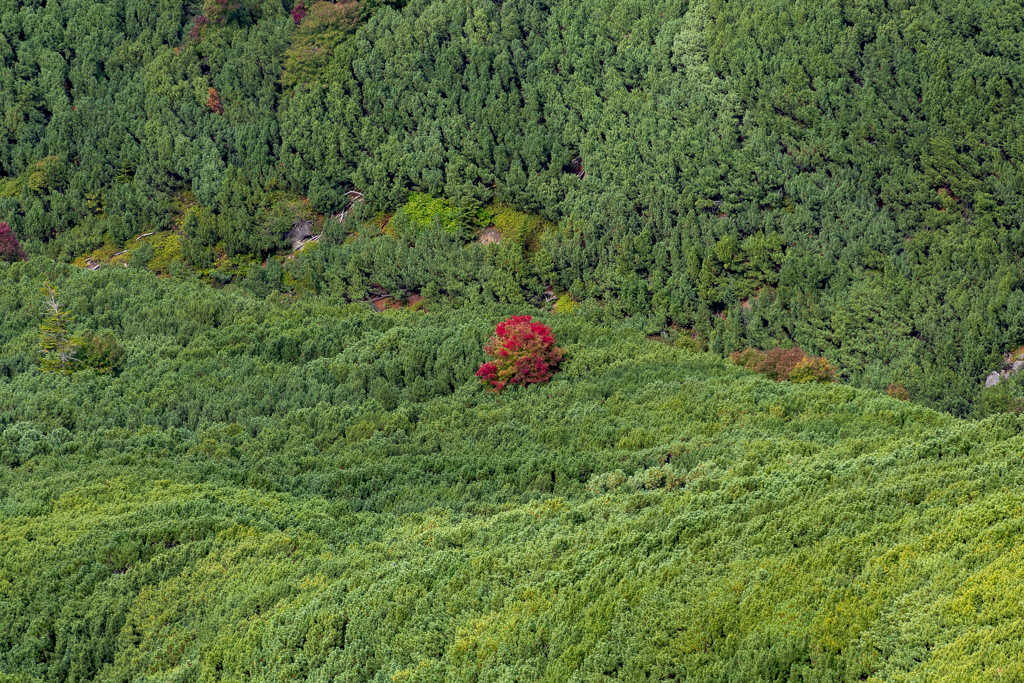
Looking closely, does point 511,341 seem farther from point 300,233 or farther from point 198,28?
point 198,28

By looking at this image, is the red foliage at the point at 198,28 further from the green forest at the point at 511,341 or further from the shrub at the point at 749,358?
the shrub at the point at 749,358

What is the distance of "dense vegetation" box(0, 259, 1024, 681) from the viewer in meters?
10.2

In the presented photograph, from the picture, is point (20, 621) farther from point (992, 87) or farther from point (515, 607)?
point (992, 87)

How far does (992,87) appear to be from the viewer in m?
29.7

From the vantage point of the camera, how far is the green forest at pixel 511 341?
1152 centimetres

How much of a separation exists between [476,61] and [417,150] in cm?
464

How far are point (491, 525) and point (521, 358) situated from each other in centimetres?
Result: 1075

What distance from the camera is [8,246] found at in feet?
132

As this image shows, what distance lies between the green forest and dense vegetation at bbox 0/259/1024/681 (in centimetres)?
7

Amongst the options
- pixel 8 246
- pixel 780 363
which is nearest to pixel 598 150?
pixel 780 363

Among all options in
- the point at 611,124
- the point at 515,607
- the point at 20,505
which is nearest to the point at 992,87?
the point at 611,124

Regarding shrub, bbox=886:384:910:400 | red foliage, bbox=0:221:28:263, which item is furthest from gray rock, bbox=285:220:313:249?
shrub, bbox=886:384:910:400

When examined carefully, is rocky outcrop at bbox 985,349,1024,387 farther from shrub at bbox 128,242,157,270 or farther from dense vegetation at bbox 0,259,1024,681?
shrub at bbox 128,242,157,270

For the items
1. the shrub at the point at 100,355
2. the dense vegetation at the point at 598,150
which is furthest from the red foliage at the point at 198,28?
the shrub at the point at 100,355
